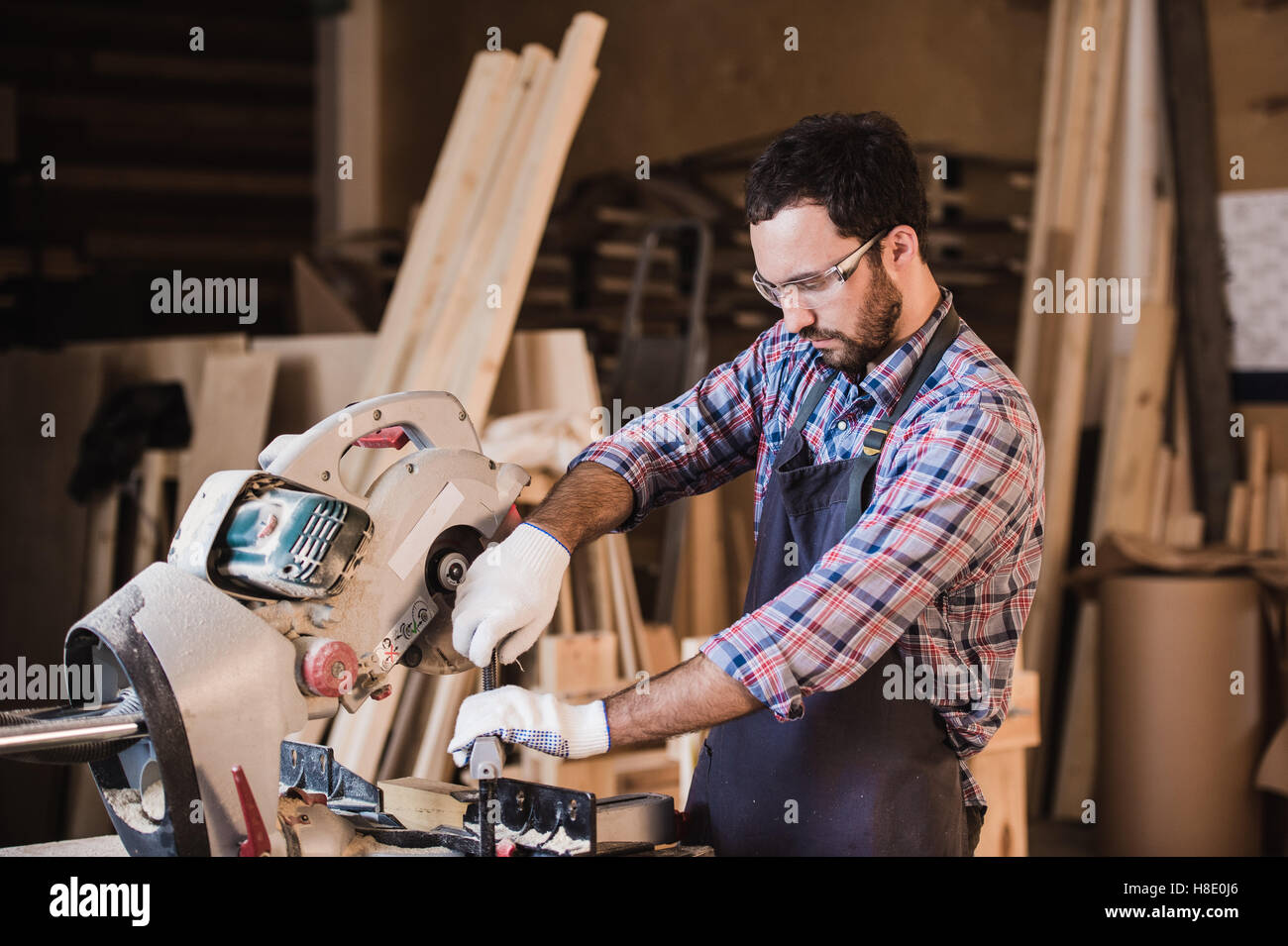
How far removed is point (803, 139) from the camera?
5.54 ft

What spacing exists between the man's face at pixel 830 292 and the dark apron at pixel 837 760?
2.9 inches

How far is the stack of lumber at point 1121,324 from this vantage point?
454 cm

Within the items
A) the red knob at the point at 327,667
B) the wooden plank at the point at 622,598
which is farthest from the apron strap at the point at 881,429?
the wooden plank at the point at 622,598

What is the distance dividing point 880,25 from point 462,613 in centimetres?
501

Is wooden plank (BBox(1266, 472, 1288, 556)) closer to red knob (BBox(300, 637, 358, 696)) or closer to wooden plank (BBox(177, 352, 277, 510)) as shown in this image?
wooden plank (BBox(177, 352, 277, 510))

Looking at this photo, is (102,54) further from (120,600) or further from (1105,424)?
(120,600)

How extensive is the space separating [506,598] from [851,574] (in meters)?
0.39

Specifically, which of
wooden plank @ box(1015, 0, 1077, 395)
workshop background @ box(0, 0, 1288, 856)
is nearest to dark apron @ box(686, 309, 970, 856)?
workshop background @ box(0, 0, 1288, 856)

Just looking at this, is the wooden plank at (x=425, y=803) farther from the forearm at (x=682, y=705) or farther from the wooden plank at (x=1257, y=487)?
the wooden plank at (x=1257, y=487)

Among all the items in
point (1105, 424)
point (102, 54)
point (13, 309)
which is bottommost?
point (1105, 424)

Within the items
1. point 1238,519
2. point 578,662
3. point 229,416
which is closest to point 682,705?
point 578,662

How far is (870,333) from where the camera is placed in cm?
174

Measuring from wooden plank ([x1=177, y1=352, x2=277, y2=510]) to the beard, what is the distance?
250cm

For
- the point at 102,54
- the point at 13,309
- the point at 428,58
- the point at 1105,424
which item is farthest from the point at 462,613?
the point at 428,58
